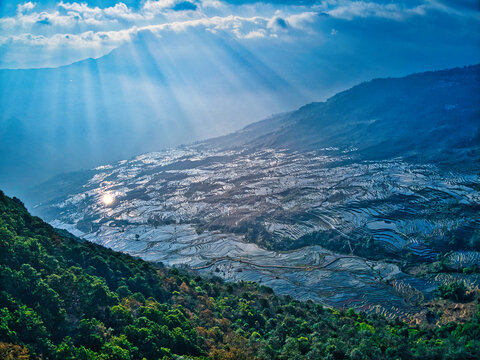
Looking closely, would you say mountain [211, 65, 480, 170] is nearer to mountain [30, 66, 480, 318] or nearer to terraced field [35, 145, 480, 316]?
mountain [30, 66, 480, 318]

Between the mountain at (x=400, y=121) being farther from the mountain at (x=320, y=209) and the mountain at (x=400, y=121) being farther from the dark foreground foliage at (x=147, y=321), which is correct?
the dark foreground foliage at (x=147, y=321)

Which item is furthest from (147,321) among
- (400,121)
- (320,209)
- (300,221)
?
(400,121)

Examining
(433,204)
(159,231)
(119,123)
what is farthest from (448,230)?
(119,123)

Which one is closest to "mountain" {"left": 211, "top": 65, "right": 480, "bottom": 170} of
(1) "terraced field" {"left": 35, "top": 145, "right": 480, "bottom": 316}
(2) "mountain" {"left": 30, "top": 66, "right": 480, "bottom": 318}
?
(2) "mountain" {"left": 30, "top": 66, "right": 480, "bottom": 318}

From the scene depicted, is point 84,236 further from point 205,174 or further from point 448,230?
point 448,230

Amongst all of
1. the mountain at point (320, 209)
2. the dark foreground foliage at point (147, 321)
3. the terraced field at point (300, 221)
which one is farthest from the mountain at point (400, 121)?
the dark foreground foliage at point (147, 321)

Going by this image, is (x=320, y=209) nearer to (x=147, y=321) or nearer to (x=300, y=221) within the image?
(x=300, y=221)
